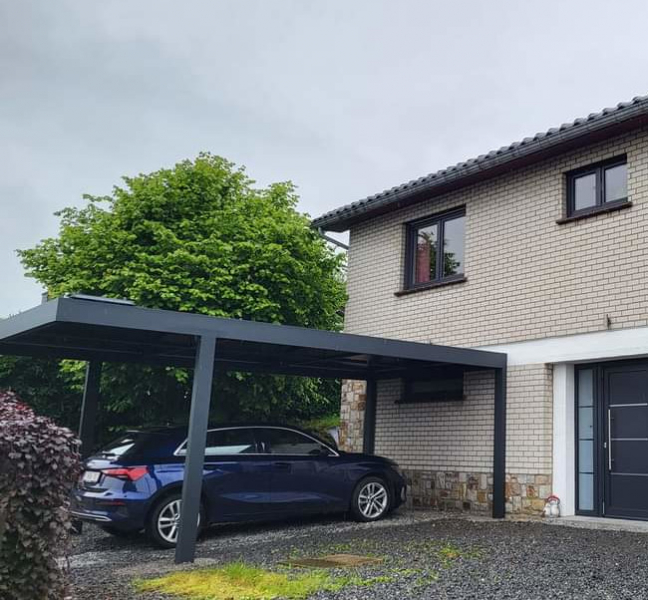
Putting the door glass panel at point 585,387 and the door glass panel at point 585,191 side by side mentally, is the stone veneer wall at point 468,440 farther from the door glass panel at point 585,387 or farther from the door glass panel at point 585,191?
the door glass panel at point 585,191

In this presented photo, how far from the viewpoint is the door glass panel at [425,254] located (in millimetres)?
12719

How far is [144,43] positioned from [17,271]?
Result: 20.6 ft

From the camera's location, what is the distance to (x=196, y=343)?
909 cm

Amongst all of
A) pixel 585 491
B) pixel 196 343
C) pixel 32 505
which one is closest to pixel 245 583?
pixel 32 505

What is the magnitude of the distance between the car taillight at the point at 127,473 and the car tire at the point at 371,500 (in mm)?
3061

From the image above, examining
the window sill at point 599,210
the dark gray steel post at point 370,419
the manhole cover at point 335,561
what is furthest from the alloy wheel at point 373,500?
the window sill at point 599,210

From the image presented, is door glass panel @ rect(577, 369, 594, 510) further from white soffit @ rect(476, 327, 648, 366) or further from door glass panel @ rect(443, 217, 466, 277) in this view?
door glass panel @ rect(443, 217, 466, 277)

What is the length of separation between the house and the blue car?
65.4 inches

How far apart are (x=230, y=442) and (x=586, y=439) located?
467 centimetres

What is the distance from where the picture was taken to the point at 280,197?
1662 centimetres

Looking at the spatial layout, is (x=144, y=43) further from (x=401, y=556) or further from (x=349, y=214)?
(x=401, y=556)

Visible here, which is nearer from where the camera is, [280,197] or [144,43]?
[280,197]

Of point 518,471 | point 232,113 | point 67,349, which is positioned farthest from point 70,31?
point 518,471

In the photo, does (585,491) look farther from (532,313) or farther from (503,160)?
(503,160)
